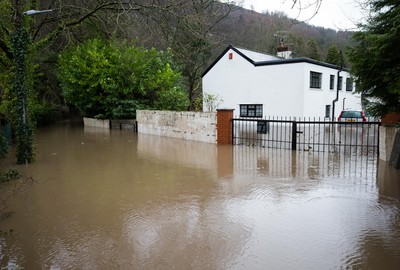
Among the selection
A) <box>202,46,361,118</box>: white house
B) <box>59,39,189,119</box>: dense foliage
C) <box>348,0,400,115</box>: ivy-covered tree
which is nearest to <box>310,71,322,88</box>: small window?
<box>202,46,361,118</box>: white house

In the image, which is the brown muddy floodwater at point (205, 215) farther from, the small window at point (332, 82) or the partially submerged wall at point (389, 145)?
the small window at point (332, 82)

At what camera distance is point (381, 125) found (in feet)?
33.6

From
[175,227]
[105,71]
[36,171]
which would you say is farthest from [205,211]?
[105,71]

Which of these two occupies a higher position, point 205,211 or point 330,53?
point 330,53

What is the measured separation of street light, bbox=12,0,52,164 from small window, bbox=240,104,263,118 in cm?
1541

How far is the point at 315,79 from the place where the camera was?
2253 cm

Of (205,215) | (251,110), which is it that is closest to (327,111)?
(251,110)

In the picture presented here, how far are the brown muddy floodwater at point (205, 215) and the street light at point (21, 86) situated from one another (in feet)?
1.89

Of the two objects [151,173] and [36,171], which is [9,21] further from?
[151,173]

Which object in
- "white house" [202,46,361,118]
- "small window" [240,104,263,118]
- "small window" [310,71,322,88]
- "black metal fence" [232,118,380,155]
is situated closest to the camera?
"black metal fence" [232,118,380,155]

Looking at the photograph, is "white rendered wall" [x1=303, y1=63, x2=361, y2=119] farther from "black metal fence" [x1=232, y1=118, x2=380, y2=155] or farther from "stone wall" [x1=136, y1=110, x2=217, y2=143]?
"stone wall" [x1=136, y1=110, x2=217, y2=143]

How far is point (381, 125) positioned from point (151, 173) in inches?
270

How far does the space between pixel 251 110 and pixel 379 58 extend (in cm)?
1468

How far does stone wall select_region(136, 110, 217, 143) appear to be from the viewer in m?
14.6
